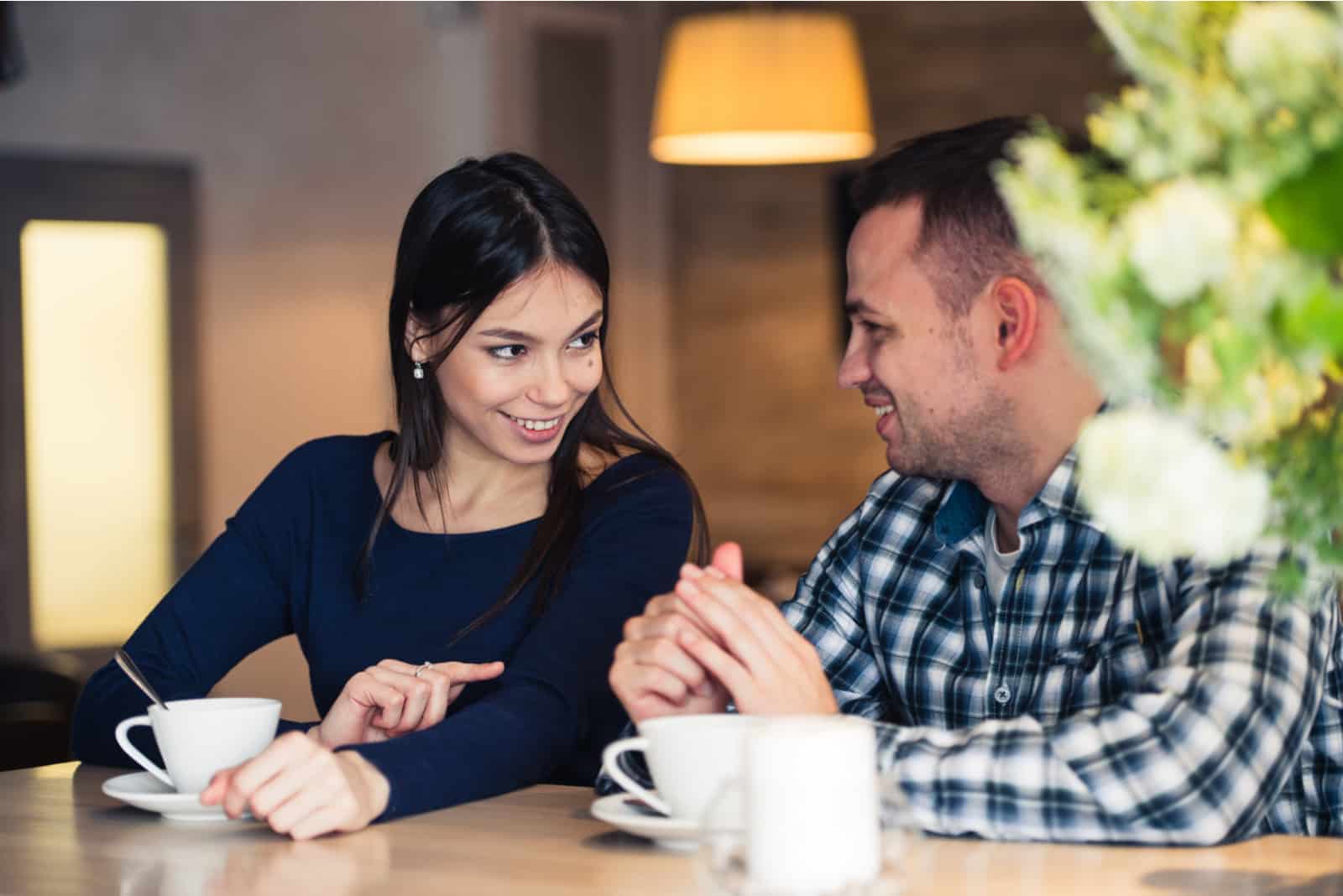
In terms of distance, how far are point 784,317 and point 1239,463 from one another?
569 cm

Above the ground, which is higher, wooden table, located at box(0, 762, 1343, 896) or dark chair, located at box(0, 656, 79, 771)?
wooden table, located at box(0, 762, 1343, 896)

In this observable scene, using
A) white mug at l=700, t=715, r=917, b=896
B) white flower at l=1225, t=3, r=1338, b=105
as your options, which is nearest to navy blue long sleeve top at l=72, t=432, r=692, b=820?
white mug at l=700, t=715, r=917, b=896

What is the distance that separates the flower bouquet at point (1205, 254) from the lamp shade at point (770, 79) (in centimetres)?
317

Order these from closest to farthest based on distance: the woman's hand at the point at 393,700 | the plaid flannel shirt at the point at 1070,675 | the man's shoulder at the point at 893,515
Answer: the plaid flannel shirt at the point at 1070,675 → the woman's hand at the point at 393,700 → the man's shoulder at the point at 893,515

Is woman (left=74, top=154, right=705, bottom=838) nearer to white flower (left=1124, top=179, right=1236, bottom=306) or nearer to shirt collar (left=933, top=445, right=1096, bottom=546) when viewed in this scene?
shirt collar (left=933, top=445, right=1096, bottom=546)

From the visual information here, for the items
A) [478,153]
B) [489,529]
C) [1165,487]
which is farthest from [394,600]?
[478,153]

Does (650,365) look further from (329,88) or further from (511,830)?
(511,830)

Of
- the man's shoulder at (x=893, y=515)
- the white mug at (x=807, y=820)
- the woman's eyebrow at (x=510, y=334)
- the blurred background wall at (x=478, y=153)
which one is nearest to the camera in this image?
the white mug at (x=807, y=820)

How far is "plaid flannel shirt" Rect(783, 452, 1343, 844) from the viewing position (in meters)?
1.35

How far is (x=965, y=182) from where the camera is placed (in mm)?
1819

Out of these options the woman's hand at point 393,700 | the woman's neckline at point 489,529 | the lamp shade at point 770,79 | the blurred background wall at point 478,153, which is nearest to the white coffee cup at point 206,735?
the woman's hand at point 393,700

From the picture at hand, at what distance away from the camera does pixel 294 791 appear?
4.72 ft

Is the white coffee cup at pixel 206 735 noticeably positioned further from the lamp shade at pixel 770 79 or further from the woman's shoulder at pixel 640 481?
the lamp shade at pixel 770 79

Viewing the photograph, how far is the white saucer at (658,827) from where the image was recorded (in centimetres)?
134
